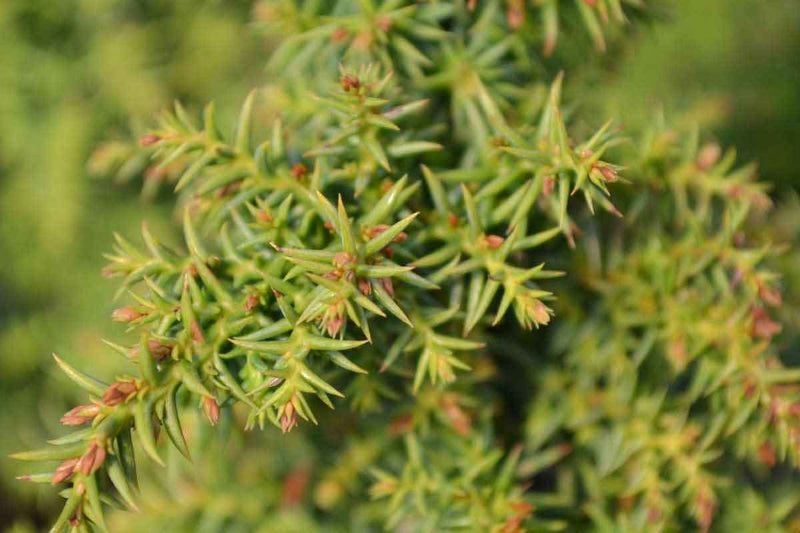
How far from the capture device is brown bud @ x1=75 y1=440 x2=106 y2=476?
0.71m

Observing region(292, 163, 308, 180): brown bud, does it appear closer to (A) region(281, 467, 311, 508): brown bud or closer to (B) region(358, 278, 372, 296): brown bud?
(B) region(358, 278, 372, 296): brown bud

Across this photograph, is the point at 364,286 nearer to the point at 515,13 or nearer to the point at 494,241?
the point at 494,241

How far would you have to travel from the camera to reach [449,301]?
0.96 metres

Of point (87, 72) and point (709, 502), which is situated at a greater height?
point (87, 72)

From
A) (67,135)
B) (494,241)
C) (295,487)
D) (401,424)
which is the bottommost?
(295,487)

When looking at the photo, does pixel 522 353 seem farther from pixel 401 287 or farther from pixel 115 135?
pixel 115 135

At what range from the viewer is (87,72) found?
177 centimetres

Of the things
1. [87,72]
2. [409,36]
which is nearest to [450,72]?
[409,36]

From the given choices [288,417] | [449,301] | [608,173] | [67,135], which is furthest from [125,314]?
[67,135]

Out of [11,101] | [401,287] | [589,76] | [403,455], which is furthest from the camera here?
[11,101]

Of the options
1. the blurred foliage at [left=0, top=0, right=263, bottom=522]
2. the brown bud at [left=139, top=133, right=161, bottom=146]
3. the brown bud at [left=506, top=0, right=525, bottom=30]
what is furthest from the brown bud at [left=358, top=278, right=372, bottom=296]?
the blurred foliage at [left=0, top=0, right=263, bottom=522]

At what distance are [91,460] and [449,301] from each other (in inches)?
17.0

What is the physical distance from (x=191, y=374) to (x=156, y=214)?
1.08 m

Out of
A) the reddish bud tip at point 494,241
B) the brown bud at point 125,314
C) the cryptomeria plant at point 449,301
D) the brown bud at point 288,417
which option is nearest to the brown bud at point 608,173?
the cryptomeria plant at point 449,301
